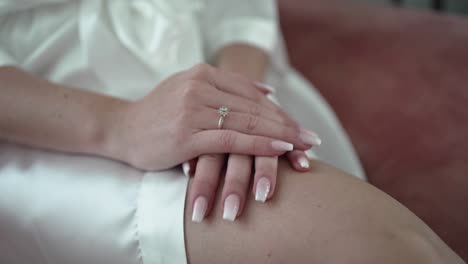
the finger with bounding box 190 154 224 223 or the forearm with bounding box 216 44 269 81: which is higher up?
the finger with bounding box 190 154 224 223

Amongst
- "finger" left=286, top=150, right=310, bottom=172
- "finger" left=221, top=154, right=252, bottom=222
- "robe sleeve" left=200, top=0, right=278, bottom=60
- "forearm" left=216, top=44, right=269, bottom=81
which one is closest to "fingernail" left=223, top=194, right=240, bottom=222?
"finger" left=221, top=154, right=252, bottom=222

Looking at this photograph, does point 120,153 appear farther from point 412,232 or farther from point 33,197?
point 412,232

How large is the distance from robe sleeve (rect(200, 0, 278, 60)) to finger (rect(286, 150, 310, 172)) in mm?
399

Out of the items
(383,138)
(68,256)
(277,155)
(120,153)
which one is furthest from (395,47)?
(68,256)

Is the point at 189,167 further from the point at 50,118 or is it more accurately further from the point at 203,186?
the point at 50,118

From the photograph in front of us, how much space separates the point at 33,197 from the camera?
2.32ft

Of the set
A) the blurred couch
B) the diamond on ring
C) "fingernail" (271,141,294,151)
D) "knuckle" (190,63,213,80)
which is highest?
"knuckle" (190,63,213,80)

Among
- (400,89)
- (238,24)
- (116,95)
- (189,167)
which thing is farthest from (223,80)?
(400,89)

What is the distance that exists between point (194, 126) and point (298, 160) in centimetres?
15

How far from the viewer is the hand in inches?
25.4

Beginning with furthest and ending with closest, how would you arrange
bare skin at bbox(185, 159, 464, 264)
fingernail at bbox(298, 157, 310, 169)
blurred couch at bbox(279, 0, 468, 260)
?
1. blurred couch at bbox(279, 0, 468, 260)
2. fingernail at bbox(298, 157, 310, 169)
3. bare skin at bbox(185, 159, 464, 264)

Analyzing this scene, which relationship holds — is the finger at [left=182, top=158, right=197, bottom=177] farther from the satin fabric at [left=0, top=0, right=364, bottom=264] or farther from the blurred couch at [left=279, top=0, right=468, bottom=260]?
the blurred couch at [left=279, top=0, right=468, bottom=260]

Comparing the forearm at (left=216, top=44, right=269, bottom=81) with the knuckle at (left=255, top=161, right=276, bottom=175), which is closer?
the knuckle at (left=255, top=161, right=276, bottom=175)

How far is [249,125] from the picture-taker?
72 centimetres
